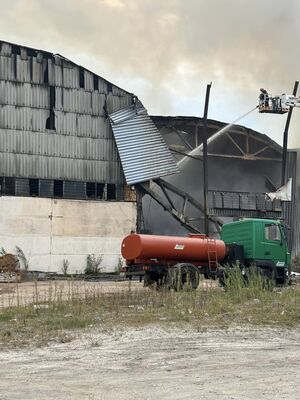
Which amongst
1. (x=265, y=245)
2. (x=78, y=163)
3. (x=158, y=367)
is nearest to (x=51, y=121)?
(x=78, y=163)

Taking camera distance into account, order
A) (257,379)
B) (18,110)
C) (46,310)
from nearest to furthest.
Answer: (257,379) → (46,310) → (18,110)

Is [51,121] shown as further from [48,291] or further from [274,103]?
[48,291]

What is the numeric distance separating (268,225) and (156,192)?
1215 cm

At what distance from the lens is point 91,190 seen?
94.1 feet

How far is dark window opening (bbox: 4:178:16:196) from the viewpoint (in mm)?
26891

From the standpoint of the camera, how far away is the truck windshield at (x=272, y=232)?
1905 cm

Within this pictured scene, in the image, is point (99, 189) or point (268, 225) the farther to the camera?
point (99, 189)

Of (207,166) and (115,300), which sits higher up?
(207,166)

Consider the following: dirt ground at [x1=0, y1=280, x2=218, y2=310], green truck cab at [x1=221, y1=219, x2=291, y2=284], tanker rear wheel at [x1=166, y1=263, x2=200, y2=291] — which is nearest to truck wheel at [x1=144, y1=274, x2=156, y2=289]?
dirt ground at [x1=0, y1=280, x2=218, y2=310]

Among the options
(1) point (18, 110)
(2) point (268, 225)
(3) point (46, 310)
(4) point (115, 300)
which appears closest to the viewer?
(3) point (46, 310)

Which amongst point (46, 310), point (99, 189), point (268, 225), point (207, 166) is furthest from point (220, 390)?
point (207, 166)

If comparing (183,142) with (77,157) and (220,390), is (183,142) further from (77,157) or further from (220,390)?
(220,390)

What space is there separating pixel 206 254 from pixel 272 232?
266cm

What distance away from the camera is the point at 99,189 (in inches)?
1135
